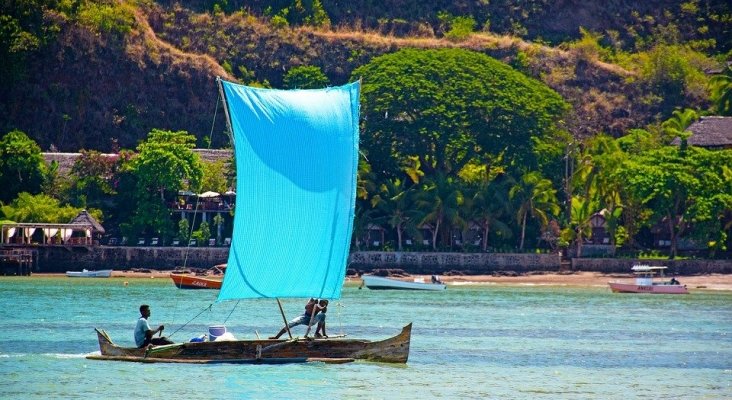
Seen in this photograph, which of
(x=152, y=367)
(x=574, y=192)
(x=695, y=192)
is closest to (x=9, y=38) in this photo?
(x=574, y=192)

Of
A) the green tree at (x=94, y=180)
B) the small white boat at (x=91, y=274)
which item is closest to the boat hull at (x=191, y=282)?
the small white boat at (x=91, y=274)

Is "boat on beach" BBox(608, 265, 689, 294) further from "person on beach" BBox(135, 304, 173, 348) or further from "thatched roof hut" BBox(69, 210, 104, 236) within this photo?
"person on beach" BBox(135, 304, 173, 348)

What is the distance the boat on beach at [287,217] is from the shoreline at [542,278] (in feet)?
190

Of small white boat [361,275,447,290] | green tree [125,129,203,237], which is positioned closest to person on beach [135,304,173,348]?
small white boat [361,275,447,290]

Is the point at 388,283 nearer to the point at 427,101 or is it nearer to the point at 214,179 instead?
the point at 427,101

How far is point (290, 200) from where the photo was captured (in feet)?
168

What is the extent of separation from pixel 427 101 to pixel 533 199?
1057 cm

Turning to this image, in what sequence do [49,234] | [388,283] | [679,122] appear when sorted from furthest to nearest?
1. [679,122]
2. [49,234]
3. [388,283]

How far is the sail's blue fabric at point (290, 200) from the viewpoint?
5072cm

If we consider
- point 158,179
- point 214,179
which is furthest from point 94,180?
point 214,179

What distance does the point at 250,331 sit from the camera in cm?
6756

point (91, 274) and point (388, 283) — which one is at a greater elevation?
point (388, 283)

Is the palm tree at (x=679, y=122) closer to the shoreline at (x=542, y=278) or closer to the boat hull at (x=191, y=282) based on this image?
the shoreline at (x=542, y=278)

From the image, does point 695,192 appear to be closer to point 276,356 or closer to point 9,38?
point 9,38
